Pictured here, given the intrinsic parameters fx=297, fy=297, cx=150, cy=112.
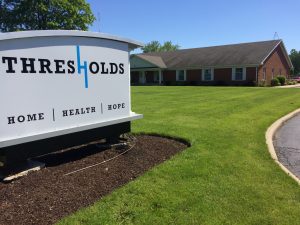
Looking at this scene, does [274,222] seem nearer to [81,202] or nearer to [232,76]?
[81,202]

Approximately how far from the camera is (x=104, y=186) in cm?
419

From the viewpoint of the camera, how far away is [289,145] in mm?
6773

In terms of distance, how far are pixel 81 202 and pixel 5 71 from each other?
76.2 inches

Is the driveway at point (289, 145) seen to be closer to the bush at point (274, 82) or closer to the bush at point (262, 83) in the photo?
the bush at point (262, 83)

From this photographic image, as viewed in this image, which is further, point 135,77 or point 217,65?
point 135,77

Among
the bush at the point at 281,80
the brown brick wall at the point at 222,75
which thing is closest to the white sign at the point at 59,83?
the brown brick wall at the point at 222,75

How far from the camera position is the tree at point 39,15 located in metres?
36.1

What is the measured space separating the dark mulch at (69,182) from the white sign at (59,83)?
62 cm

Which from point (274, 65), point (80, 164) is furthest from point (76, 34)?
point (274, 65)

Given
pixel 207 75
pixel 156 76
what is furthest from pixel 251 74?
pixel 156 76

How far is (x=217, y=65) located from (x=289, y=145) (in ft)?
103

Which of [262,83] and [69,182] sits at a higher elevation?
[262,83]

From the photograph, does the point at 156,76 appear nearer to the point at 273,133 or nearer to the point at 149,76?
the point at 149,76

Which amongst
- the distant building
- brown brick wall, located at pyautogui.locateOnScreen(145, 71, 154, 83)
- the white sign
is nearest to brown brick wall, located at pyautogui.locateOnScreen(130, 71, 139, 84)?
the distant building
